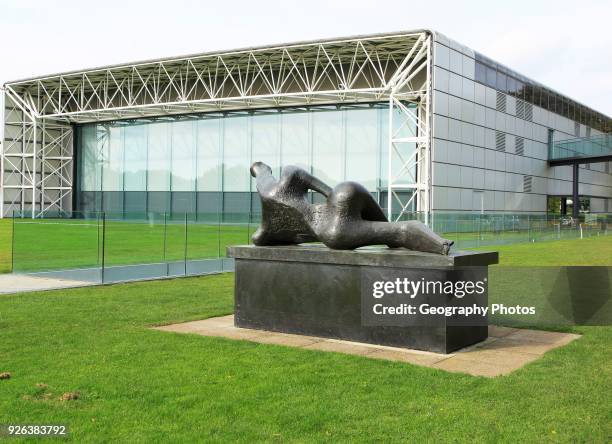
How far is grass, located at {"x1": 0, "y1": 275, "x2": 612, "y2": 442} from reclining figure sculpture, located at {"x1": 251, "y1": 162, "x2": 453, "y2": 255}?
163 cm

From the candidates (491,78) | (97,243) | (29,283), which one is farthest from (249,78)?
(29,283)

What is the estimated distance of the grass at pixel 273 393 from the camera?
4973mm

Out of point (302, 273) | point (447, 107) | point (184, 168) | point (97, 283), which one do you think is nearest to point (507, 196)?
point (447, 107)

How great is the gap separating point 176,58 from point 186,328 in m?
35.7

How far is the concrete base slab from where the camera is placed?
7.12 m

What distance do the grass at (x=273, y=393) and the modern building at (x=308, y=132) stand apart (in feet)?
89.9

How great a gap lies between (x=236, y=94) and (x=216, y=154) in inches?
177

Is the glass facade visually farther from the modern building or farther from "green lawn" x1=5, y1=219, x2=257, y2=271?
"green lawn" x1=5, y1=219, x2=257, y2=271

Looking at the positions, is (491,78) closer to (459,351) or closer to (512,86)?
(512,86)

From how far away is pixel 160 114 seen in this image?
47344mm

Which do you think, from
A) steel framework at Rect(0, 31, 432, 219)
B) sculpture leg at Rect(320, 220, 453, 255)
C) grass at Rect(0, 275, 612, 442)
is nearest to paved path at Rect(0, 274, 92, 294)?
grass at Rect(0, 275, 612, 442)

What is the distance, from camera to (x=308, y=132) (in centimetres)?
4291

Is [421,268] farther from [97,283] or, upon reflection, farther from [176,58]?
[176,58]

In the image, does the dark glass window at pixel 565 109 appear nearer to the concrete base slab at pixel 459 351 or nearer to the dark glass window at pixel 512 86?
the dark glass window at pixel 512 86
